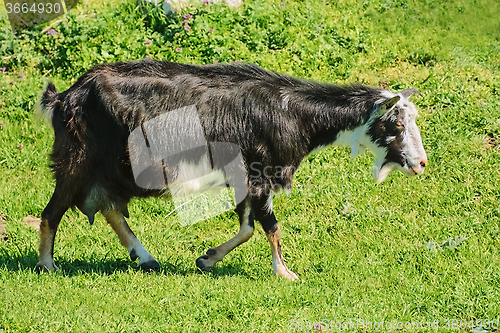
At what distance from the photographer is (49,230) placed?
6.12 meters

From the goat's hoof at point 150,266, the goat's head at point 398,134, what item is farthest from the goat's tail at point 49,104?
the goat's head at point 398,134

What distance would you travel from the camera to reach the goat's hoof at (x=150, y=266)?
638 cm

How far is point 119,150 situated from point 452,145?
14.8 ft

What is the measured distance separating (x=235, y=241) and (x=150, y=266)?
2.94 feet

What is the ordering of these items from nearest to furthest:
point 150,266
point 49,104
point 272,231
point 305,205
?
1. point 49,104
2. point 272,231
3. point 150,266
4. point 305,205

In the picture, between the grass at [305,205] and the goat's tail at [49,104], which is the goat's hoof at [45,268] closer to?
the grass at [305,205]

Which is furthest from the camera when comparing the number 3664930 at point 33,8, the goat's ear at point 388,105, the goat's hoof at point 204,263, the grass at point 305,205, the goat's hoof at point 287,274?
the number 3664930 at point 33,8

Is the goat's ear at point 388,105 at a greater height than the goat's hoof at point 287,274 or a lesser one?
greater

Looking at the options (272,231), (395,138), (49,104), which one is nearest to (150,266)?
(272,231)

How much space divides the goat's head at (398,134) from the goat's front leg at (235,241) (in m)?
1.40

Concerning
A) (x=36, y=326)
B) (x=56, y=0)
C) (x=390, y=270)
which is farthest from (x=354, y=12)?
(x=36, y=326)

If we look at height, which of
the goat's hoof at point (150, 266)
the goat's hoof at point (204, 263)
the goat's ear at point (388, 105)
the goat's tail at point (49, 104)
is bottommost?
the goat's hoof at point (204, 263)

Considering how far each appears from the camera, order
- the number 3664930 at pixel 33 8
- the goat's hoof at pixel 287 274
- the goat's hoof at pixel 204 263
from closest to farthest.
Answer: the goat's hoof at pixel 287 274 → the goat's hoof at pixel 204 263 → the number 3664930 at pixel 33 8

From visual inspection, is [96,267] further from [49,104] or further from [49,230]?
[49,104]
